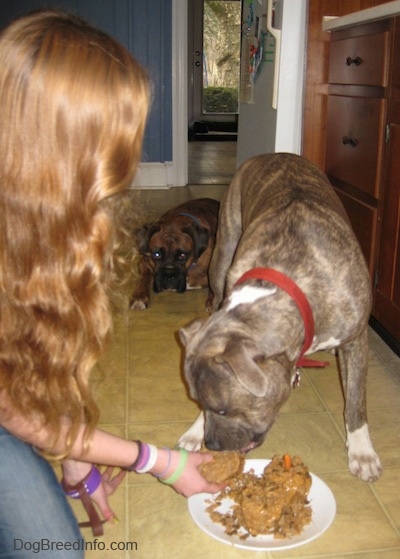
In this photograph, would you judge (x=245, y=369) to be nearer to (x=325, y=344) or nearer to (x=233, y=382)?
(x=233, y=382)

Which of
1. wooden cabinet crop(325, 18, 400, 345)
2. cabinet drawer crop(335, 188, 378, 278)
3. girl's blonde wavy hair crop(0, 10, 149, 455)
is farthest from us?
cabinet drawer crop(335, 188, 378, 278)

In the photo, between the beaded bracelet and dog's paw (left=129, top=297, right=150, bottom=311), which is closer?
the beaded bracelet

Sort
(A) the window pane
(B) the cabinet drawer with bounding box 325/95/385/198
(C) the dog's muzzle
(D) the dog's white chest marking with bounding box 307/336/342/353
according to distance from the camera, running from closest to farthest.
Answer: (D) the dog's white chest marking with bounding box 307/336/342/353 → (B) the cabinet drawer with bounding box 325/95/385/198 → (C) the dog's muzzle → (A) the window pane

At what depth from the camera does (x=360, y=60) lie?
3104 mm

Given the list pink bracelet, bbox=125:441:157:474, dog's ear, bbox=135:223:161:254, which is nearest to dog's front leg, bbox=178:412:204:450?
pink bracelet, bbox=125:441:157:474

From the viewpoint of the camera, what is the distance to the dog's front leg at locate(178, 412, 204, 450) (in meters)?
2.48

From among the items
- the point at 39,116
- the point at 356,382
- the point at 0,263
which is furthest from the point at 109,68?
the point at 356,382

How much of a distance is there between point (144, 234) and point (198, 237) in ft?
1.26

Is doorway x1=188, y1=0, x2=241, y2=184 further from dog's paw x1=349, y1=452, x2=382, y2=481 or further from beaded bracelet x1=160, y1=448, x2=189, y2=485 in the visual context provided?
beaded bracelet x1=160, y1=448, x2=189, y2=485

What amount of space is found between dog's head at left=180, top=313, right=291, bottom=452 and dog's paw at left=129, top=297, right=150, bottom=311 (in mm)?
2049

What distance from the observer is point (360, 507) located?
7.00 feet

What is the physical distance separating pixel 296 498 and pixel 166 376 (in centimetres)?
123

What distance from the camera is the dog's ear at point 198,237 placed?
4.19 metres

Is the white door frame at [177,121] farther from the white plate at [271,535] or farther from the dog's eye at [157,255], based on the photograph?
the white plate at [271,535]
